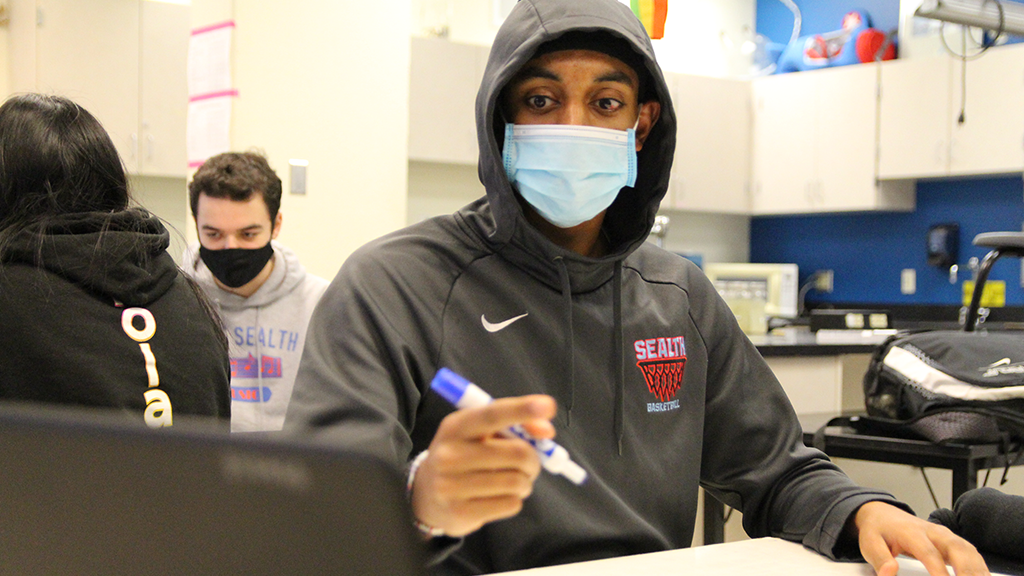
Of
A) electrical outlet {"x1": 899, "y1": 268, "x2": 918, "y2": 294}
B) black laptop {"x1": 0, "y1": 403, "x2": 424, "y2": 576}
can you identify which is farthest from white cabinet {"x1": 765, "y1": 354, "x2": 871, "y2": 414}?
black laptop {"x1": 0, "y1": 403, "x2": 424, "y2": 576}

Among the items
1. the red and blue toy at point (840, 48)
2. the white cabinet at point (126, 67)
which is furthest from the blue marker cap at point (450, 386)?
the red and blue toy at point (840, 48)

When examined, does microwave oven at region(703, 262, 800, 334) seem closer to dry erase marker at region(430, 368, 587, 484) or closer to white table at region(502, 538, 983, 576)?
white table at region(502, 538, 983, 576)

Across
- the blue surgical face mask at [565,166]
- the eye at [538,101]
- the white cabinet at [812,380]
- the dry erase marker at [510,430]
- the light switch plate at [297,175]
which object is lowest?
the white cabinet at [812,380]

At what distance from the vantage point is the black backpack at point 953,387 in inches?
80.2

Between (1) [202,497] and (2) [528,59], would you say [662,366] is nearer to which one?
(2) [528,59]

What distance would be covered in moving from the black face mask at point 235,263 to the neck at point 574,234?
1305 millimetres

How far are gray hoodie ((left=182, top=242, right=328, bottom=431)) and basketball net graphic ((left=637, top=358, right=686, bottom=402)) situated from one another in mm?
1294

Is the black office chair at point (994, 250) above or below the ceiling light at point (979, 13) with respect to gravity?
below

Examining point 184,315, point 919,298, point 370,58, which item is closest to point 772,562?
point 184,315

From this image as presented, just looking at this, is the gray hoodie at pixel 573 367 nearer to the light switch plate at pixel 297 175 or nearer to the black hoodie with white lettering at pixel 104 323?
the black hoodie with white lettering at pixel 104 323

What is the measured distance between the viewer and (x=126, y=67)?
4.91 meters

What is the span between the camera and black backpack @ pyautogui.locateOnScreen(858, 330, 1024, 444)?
204 cm

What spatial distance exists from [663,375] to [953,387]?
1127 millimetres

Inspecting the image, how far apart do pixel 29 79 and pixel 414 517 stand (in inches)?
205
